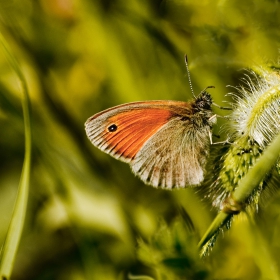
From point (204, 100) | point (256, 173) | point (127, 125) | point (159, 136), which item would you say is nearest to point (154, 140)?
point (159, 136)

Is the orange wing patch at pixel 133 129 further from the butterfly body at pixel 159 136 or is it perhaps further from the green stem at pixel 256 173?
the green stem at pixel 256 173

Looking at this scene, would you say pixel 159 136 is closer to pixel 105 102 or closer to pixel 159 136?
pixel 159 136

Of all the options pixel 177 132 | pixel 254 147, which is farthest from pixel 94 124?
pixel 254 147

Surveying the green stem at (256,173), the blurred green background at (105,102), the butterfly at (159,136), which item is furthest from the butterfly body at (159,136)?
the green stem at (256,173)

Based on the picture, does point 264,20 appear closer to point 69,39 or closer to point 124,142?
point 124,142

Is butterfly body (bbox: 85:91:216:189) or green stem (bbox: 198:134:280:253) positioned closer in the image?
green stem (bbox: 198:134:280:253)

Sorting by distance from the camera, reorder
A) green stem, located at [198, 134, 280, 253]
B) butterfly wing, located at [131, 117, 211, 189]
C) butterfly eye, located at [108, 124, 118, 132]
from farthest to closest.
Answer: butterfly eye, located at [108, 124, 118, 132]
butterfly wing, located at [131, 117, 211, 189]
green stem, located at [198, 134, 280, 253]

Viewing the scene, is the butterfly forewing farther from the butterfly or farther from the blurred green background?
the blurred green background

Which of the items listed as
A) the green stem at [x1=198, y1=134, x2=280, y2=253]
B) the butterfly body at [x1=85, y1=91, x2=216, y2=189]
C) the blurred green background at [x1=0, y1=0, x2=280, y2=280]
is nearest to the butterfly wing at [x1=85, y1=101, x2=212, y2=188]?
the butterfly body at [x1=85, y1=91, x2=216, y2=189]
